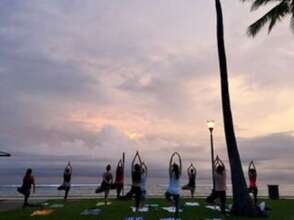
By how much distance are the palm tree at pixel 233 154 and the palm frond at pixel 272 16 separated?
191 centimetres

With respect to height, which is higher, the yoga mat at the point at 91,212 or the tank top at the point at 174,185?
the tank top at the point at 174,185

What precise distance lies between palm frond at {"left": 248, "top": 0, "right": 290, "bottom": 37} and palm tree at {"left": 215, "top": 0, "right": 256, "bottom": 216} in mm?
1908

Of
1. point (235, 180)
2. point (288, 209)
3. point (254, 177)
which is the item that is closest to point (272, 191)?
point (254, 177)

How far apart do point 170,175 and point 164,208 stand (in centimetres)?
430

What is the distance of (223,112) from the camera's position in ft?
67.9

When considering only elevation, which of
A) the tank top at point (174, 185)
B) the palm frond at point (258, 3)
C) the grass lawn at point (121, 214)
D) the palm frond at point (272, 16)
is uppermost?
the palm frond at point (258, 3)

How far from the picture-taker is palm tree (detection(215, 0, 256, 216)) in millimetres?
19594

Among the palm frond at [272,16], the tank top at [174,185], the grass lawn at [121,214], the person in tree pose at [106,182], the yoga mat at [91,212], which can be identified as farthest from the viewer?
the person in tree pose at [106,182]

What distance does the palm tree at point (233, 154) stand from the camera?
771 inches

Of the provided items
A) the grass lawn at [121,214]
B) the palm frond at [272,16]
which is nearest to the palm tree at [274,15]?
the palm frond at [272,16]

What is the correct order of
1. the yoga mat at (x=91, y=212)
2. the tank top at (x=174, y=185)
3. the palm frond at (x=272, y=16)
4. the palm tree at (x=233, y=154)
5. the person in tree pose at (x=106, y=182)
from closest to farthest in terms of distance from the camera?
the tank top at (x=174, y=185), the yoga mat at (x=91, y=212), the palm tree at (x=233, y=154), the palm frond at (x=272, y=16), the person in tree pose at (x=106, y=182)

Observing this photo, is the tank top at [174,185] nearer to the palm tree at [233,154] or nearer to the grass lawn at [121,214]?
the grass lawn at [121,214]

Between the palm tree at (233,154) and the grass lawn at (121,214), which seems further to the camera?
the palm tree at (233,154)

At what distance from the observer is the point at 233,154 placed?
20375 mm
